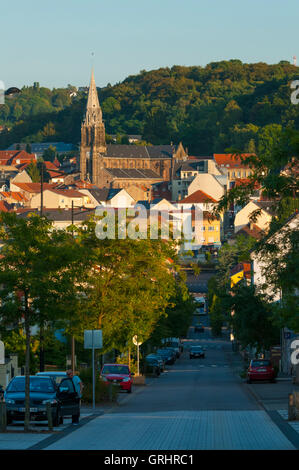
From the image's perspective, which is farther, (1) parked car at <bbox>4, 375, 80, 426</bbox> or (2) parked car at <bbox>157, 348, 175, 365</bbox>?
(2) parked car at <bbox>157, 348, 175, 365</bbox>

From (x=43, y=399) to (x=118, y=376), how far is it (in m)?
18.0

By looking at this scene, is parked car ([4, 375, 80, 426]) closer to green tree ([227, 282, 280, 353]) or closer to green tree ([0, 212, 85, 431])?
green tree ([0, 212, 85, 431])

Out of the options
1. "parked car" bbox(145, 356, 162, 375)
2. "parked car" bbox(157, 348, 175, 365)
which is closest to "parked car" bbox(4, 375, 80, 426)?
"parked car" bbox(145, 356, 162, 375)

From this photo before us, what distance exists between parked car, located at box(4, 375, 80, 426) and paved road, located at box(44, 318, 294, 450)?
83cm

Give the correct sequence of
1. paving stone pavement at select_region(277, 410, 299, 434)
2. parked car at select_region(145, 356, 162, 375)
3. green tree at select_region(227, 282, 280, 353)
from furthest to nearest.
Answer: parked car at select_region(145, 356, 162, 375)
green tree at select_region(227, 282, 280, 353)
paving stone pavement at select_region(277, 410, 299, 434)

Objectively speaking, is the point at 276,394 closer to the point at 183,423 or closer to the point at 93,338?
the point at 93,338

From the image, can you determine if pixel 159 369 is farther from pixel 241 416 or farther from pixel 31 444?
pixel 31 444

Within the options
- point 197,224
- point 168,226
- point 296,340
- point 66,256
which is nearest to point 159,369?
point 296,340

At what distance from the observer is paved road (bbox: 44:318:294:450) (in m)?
20.3

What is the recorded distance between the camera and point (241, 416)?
3000cm

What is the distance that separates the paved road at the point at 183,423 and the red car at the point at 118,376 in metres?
0.71

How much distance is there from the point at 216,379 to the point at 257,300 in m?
5.38

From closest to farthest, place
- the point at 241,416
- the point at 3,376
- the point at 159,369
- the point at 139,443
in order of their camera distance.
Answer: the point at 139,443
the point at 241,416
the point at 3,376
the point at 159,369

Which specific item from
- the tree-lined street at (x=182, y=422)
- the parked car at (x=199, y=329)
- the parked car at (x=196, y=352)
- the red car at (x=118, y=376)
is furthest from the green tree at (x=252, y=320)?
the parked car at (x=199, y=329)
